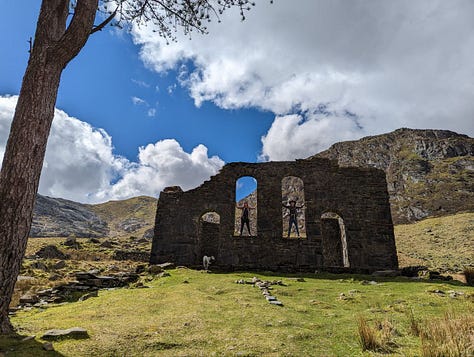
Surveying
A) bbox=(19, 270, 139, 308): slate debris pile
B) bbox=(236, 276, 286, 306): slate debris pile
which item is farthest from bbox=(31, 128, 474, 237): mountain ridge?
bbox=(236, 276, 286, 306): slate debris pile

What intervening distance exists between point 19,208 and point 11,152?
98cm

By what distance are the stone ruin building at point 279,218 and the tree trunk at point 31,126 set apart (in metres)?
12.2

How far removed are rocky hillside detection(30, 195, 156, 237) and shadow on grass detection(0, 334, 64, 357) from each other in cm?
6106

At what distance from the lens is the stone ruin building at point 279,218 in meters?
16.4

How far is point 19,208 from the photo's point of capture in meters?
5.05

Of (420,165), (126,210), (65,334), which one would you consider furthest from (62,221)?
(420,165)

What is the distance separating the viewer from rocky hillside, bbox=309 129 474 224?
2511 inches

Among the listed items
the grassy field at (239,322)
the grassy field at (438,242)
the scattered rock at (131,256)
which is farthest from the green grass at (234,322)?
the grassy field at (438,242)

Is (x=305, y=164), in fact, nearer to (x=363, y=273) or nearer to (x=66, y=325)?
(x=363, y=273)

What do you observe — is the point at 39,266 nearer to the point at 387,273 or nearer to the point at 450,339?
the point at 387,273

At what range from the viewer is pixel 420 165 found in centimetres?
8294

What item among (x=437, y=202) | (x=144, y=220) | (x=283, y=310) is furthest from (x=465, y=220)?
(x=144, y=220)

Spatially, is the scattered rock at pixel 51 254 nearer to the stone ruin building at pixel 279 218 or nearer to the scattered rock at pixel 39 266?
the scattered rock at pixel 39 266

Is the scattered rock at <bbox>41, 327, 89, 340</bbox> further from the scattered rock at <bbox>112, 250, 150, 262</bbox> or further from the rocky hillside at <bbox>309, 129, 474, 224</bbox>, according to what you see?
the rocky hillside at <bbox>309, 129, 474, 224</bbox>
